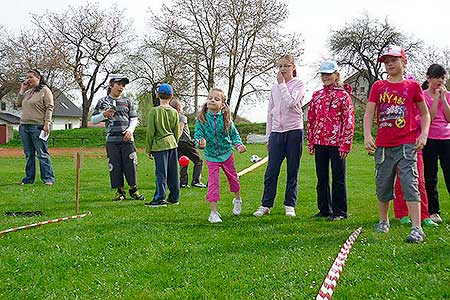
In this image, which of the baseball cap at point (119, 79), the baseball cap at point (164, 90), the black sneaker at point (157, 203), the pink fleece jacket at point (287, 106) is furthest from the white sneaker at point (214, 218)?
the baseball cap at point (119, 79)

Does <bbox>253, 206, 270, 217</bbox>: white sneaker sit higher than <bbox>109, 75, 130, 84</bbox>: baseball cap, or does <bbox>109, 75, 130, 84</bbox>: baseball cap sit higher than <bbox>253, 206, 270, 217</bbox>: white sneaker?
<bbox>109, 75, 130, 84</bbox>: baseball cap

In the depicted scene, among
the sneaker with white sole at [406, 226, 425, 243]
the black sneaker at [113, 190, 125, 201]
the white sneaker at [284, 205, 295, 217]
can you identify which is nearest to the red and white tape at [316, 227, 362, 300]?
the sneaker with white sole at [406, 226, 425, 243]

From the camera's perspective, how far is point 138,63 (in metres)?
45.8

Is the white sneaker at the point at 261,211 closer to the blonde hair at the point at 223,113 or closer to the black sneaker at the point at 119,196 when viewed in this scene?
the blonde hair at the point at 223,113

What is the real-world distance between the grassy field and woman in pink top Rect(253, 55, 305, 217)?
0.94 feet

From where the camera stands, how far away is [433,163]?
630 centimetres

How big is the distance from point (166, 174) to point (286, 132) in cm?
198

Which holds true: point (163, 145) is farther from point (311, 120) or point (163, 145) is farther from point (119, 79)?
point (311, 120)

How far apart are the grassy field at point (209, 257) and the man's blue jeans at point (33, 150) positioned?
3.02m

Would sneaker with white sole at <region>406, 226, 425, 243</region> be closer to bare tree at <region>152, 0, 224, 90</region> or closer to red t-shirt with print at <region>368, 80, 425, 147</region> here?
red t-shirt with print at <region>368, 80, 425, 147</region>

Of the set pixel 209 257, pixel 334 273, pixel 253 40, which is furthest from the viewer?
pixel 253 40

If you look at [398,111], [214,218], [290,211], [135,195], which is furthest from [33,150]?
[398,111]

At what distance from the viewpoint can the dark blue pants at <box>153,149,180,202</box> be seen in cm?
761

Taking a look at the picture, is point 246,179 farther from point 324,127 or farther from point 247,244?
point 247,244
